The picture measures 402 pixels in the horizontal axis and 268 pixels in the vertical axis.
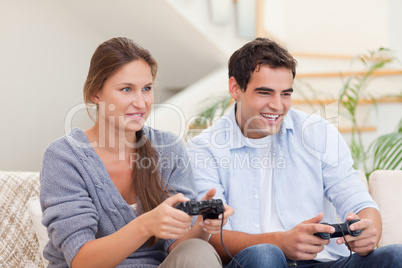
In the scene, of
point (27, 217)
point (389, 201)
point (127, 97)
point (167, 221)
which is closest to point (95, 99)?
point (127, 97)

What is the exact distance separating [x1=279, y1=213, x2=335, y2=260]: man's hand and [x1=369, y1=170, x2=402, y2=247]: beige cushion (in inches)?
24.4

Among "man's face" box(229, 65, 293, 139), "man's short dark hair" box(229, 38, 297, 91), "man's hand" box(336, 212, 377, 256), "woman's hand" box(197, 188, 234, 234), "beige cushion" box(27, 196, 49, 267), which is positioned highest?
"man's short dark hair" box(229, 38, 297, 91)

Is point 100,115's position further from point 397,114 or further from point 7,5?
point 7,5

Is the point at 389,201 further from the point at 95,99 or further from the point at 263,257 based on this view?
the point at 95,99

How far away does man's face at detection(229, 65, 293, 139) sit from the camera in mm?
1653

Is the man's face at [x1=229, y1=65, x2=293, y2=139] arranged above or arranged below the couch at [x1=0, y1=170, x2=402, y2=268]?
above

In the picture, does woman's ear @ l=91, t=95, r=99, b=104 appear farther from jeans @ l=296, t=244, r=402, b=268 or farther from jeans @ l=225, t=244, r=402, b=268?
jeans @ l=296, t=244, r=402, b=268

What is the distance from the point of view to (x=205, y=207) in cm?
121

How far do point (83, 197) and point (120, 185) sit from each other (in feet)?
0.55

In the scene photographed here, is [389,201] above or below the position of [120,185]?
below

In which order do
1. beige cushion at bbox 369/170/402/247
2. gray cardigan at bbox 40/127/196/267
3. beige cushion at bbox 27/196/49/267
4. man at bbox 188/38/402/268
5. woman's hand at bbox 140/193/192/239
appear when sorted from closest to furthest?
woman's hand at bbox 140/193/192/239 < gray cardigan at bbox 40/127/196/267 < man at bbox 188/38/402/268 < beige cushion at bbox 27/196/49/267 < beige cushion at bbox 369/170/402/247

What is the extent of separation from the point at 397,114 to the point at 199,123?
3.73ft

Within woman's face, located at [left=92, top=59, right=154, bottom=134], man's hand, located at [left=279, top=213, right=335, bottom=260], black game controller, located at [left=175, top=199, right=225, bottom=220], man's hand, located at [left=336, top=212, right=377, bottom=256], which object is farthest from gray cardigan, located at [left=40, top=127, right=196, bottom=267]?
man's hand, located at [left=336, top=212, right=377, bottom=256]

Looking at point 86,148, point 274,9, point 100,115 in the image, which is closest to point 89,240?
point 86,148
